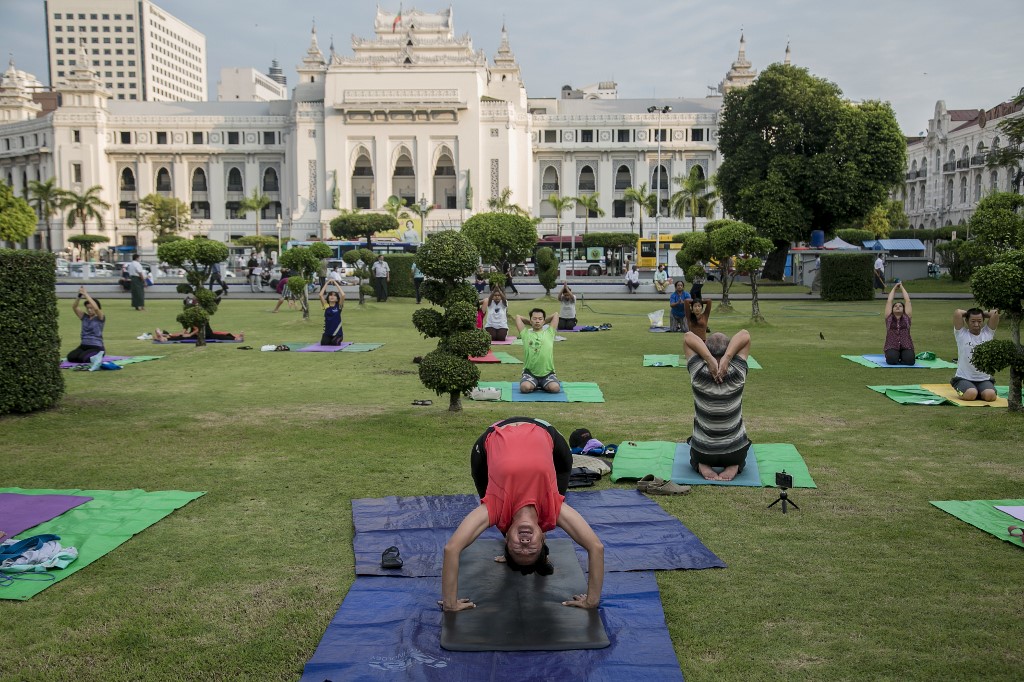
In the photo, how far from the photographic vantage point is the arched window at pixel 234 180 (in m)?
85.1

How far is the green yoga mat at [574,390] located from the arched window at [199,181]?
79.9 metres

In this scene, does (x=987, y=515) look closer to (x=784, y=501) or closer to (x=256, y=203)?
(x=784, y=501)

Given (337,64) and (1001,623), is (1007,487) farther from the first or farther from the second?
(337,64)

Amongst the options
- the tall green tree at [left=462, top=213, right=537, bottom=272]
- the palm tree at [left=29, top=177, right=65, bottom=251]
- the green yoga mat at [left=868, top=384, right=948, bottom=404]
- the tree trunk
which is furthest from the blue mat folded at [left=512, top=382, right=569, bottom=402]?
the palm tree at [left=29, top=177, right=65, bottom=251]

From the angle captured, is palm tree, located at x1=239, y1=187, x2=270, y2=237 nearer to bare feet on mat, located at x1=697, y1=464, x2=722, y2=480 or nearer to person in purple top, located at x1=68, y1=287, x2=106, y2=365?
person in purple top, located at x1=68, y1=287, x2=106, y2=365

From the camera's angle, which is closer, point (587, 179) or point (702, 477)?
point (702, 477)

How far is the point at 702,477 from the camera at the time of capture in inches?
309

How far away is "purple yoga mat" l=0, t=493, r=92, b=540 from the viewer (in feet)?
20.9

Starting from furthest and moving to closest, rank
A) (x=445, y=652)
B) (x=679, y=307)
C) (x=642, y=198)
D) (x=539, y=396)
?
1. (x=642, y=198)
2. (x=679, y=307)
3. (x=539, y=396)
4. (x=445, y=652)

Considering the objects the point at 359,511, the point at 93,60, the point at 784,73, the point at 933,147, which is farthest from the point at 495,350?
the point at 93,60

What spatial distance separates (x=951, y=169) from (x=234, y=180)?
62087 mm

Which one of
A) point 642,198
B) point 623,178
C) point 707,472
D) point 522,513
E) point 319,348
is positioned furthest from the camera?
point 623,178

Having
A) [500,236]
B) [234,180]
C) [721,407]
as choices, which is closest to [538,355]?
[721,407]

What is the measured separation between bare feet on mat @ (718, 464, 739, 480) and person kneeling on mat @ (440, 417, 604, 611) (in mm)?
3053
